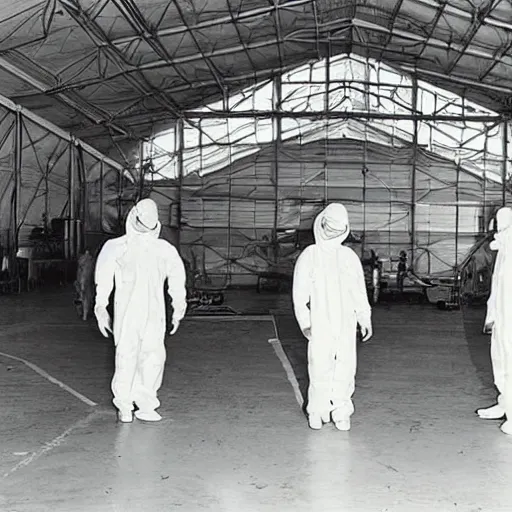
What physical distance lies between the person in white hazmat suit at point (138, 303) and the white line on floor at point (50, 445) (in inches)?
13.1

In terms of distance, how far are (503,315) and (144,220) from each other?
271cm

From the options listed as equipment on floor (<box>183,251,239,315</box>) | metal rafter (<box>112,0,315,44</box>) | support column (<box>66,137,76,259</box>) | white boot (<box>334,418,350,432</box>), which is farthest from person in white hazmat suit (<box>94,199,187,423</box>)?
support column (<box>66,137,76,259</box>)

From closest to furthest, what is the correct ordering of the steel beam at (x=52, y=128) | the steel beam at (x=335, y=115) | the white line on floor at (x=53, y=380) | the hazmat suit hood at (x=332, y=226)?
the hazmat suit hood at (x=332, y=226), the white line on floor at (x=53, y=380), the steel beam at (x=52, y=128), the steel beam at (x=335, y=115)

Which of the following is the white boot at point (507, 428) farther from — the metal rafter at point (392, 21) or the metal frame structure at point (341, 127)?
the metal frame structure at point (341, 127)

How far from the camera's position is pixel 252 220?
21625 mm

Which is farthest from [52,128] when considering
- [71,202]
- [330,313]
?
[330,313]

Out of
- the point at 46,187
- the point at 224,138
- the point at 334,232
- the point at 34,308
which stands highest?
the point at 224,138

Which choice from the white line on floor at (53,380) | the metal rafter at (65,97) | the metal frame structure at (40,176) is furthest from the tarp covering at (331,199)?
the white line on floor at (53,380)

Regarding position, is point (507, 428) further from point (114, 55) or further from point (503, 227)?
point (114, 55)

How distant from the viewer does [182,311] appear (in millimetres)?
5672

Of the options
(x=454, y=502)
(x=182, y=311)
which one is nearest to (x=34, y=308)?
(x=182, y=311)

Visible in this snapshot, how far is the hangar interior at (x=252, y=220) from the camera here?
175 inches

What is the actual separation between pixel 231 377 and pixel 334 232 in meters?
3.04

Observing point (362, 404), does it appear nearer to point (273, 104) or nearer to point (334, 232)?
point (334, 232)
